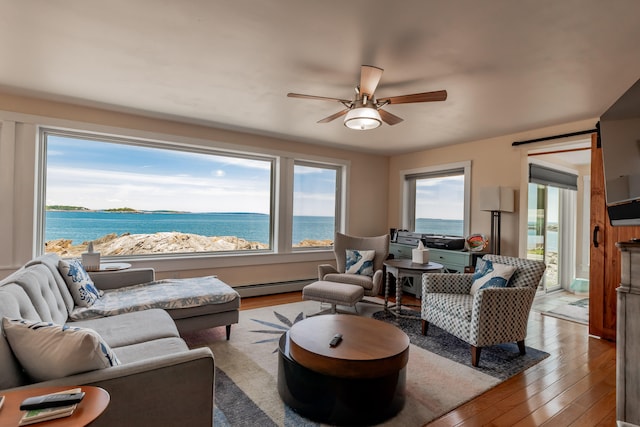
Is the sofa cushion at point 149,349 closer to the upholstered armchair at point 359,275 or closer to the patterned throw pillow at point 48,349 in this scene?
the patterned throw pillow at point 48,349

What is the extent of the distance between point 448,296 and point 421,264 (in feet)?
2.41

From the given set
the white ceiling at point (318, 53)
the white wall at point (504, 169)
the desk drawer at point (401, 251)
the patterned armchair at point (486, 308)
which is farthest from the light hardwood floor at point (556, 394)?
the white ceiling at point (318, 53)

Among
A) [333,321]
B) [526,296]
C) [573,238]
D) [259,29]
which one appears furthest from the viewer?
[573,238]

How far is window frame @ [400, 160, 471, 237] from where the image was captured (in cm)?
482

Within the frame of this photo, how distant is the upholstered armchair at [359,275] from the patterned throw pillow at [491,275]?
3.53 ft

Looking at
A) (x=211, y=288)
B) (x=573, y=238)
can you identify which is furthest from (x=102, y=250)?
(x=573, y=238)

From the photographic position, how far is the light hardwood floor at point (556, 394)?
1.96 metres

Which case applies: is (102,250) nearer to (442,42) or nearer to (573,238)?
(442,42)

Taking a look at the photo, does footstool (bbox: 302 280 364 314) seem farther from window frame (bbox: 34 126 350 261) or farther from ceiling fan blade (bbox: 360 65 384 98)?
ceiling fan blade (bbox: 360 65 384 98)

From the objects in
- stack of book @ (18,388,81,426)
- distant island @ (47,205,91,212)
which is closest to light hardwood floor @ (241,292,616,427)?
stack of book @ (18,388,81,426)

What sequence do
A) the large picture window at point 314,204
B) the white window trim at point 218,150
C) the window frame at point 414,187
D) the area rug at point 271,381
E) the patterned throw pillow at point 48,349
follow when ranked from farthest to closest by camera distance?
the large picture window at point 314,204
the window frame at point 414,187
the white window trim at point 218,150
the area rug at point 271,381
the patterned throw pillow at point 48,349

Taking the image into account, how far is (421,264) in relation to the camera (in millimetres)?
3783

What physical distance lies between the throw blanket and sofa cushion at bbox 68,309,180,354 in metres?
0.08

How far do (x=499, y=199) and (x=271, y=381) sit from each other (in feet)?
11.5
